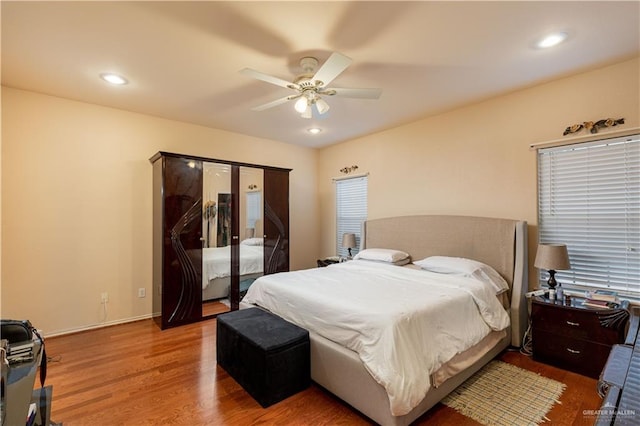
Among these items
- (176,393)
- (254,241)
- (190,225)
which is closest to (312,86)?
(190,225)

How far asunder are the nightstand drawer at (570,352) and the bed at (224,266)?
11.2 ft

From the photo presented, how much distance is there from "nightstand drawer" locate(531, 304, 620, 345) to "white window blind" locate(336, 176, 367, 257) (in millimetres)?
2630

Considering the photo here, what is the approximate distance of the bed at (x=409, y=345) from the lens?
1.80m

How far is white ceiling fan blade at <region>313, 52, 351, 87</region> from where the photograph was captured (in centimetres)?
191

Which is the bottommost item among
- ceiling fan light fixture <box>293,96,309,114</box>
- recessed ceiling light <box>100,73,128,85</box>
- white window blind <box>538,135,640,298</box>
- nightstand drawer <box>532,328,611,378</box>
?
nightstand drawer <box>532,328,611,378</box>

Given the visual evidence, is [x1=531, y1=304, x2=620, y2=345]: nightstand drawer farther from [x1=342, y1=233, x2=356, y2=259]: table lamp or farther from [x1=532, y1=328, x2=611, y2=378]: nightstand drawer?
[x1=342, y1=233, x2=356, y2=259]: table lamp

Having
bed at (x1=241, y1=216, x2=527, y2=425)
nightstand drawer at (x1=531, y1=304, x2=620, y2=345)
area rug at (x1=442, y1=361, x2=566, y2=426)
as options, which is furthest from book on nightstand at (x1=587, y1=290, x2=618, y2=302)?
area rug at (x1=442, y1=361, x2=566, y2=426)

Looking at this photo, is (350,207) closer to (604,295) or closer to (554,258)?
(554,258)

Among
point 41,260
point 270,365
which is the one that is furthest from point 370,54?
point 41,260

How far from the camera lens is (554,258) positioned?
2561 millimetres

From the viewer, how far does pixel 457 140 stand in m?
3.60

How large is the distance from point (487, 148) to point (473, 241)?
3.61 ft

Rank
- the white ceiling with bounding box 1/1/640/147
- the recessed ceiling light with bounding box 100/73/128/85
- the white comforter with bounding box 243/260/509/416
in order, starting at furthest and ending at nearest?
1. the recessed ceiling light with bounding box 100/73/128/85
2. the white ceiling with bounding box 1/1/640/147
3. the white comforter with bounding box 243/260/509/416

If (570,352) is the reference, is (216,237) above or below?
above
